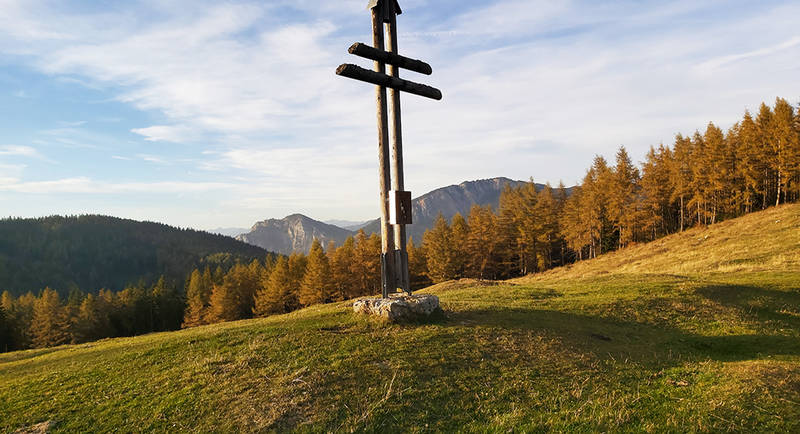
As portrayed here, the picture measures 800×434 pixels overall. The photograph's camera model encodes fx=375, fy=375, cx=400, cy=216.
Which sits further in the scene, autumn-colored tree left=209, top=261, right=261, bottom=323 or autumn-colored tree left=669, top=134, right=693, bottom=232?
autumn-colored tree left=209, top=261, right=261, bottom=323

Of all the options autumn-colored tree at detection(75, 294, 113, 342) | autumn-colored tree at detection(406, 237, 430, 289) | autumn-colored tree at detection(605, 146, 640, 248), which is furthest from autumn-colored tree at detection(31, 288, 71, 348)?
autumn-colored tree at detection(605, 146, 640, 248)

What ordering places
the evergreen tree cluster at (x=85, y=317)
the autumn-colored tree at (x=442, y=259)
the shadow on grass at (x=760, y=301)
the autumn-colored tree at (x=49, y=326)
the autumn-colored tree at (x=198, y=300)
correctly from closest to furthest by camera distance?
the shadow on grass at (x=760, y=301)
the autumn-colored tree at (x=442, y=259)
the autumn-colored tree at (x=49, y=326)
the evergreen tree cluster at (x=85, y=317)
the autumn-colored tree at (x=198, y=300)

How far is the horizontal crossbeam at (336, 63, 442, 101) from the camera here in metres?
11.9

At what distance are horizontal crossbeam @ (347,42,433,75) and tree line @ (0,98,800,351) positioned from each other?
4255cm

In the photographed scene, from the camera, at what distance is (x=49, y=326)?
5984cm

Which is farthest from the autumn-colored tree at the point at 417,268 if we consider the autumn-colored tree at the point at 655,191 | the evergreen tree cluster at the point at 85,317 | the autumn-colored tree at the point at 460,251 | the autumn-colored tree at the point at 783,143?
the evergreen tree cluster at the point at 85,317

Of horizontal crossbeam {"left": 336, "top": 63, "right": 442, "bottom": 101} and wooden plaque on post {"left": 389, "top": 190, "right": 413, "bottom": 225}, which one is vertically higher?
horizontal crossbeam {"left": 336, "top": 63, "right": 442, "bottom": 101}

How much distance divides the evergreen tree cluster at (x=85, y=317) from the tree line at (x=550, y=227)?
28cm

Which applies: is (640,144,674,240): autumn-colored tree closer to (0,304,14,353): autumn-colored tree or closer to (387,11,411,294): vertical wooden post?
(387,11,411,294): vertical wooden post

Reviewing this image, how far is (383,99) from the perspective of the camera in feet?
44.2

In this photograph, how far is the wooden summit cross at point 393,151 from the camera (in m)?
13.4

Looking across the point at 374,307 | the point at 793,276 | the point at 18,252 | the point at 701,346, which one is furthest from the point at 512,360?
the point at 18,252

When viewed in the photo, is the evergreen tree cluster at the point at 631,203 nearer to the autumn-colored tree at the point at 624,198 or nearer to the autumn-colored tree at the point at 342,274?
the autumn-colored tree at the point at 624,198

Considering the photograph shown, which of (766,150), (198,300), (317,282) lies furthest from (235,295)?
(766,150)
